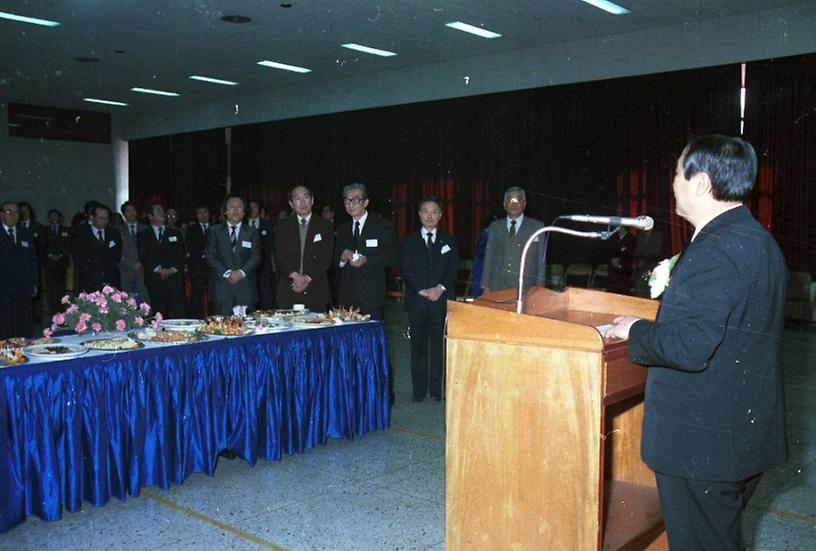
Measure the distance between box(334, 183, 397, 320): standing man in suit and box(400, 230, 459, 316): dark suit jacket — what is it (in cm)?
15

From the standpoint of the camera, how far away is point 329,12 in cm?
890

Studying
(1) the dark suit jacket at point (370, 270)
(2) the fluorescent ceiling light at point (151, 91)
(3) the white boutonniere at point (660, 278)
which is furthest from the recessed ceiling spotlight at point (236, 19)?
(3) the white boutonniere at point (660, 278)

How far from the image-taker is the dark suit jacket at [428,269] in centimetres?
546

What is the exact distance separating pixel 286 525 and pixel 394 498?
556 millimetres

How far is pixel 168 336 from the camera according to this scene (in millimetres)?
3682

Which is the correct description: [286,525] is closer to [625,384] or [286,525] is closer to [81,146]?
[625,384]

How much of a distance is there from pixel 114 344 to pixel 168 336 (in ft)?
0.95

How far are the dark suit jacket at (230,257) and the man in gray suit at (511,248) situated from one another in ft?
5.60

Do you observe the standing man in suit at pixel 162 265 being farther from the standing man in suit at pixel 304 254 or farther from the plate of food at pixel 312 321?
the plate of food at pixel 312 321

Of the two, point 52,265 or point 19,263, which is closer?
point 19,263

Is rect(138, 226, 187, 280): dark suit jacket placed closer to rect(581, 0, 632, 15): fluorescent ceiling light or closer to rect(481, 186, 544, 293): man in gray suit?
rect(481, 186, 544, 293): man in gray suit

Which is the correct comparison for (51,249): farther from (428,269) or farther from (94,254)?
(428,269)

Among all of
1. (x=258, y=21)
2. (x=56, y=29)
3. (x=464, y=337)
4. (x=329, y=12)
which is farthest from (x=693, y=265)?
(x=56, y=29)

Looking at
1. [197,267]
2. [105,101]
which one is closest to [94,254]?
[197,267]
